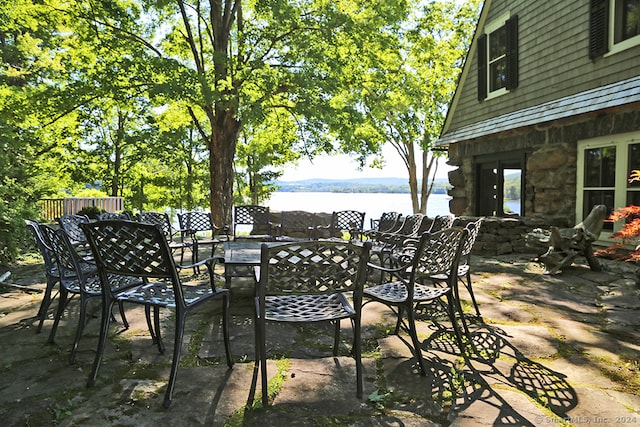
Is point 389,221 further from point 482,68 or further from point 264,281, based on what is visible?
point 482,68

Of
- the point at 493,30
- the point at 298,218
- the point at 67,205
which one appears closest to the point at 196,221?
the point at 298,218

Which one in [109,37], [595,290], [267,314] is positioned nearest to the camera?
[267,314]

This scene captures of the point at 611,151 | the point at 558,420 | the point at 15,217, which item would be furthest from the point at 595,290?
the point at 15,217

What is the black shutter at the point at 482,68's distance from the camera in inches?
340

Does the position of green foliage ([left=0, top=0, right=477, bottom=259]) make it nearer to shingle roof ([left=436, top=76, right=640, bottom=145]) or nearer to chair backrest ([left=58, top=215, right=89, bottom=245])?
chair backrest ([left=58, top=215, right=89, bottom=245])

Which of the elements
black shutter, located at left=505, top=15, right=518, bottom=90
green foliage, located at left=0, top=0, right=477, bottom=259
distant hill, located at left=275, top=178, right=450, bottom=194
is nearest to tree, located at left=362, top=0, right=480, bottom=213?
green foliage, located at left=0, top=0, right=477, bottom=259

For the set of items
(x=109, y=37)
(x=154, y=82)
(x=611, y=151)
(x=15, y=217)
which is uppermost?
(x=109, y=37)

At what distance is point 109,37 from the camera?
730 cm

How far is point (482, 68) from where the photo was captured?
8664 millimetres

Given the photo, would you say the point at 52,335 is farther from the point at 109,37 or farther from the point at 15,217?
the point at 109,37

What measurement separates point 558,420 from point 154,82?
7531 mm

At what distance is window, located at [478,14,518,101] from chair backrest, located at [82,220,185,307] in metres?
7.71

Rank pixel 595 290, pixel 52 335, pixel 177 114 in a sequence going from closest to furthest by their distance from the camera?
pixel 52 335 → pixel 595 290 → pixel 177 114

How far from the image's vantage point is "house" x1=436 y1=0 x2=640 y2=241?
5547mm
